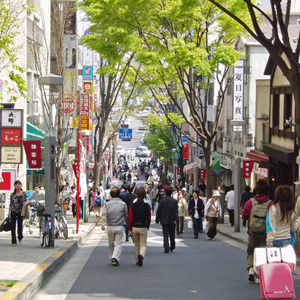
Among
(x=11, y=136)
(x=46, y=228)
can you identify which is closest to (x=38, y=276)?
(x=46, y=228)

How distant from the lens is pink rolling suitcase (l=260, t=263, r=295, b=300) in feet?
22.0

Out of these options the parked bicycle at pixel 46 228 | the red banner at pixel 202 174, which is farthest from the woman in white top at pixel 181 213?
the red banner at pixel 202 174

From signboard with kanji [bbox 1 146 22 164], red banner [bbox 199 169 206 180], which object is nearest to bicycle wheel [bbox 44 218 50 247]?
signboard with kanji [bbox 1 146 22 164]

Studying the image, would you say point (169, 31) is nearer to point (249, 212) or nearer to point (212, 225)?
point (212, 225)

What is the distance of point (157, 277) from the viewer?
9.59 meters

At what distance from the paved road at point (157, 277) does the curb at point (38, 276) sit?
138mm

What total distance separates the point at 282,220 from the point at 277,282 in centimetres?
142

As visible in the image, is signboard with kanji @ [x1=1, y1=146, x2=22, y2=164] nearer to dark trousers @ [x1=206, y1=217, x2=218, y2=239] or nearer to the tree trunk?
dark trousers @ [x1=206, y1=217, x2=218, y2=239]

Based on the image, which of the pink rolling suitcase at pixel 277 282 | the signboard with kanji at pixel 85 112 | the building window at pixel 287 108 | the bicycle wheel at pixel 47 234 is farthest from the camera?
the signboard with kanji at pixel 85 112

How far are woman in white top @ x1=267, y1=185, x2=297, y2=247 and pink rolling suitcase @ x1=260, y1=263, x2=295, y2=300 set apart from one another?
1.14 meters

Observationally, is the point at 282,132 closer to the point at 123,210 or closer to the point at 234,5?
the point at 234,5

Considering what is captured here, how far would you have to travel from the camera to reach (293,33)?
3059 cm

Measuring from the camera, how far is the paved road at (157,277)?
815 cm

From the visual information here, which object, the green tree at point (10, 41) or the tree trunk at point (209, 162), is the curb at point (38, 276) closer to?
the green tree at point (10, 41)
